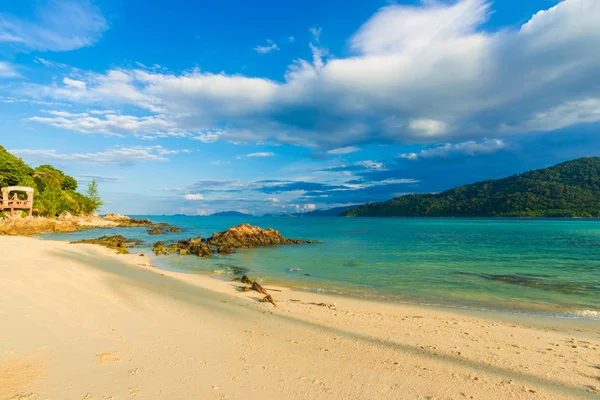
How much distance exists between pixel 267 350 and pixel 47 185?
92919 mm

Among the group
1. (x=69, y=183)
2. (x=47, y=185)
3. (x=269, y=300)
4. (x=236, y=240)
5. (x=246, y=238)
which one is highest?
(x=69, y=183)

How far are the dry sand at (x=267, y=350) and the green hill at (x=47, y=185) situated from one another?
63.6 m

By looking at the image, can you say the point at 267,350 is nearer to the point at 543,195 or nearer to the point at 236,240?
the point at 236,240

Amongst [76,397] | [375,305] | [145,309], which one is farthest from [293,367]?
[375,305]

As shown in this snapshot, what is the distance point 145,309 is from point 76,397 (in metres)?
5.44

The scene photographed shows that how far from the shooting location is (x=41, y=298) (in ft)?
31.6

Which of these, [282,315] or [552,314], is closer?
[282,315]

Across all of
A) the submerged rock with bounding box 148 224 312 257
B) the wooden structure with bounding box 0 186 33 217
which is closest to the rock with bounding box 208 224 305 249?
the submerged rock with bounding box 148 224 312 257

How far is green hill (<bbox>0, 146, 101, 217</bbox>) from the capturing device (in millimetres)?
57094

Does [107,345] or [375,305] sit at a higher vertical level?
[107,345]

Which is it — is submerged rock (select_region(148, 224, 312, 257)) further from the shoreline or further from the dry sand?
the dry sand

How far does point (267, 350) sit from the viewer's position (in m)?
6.95

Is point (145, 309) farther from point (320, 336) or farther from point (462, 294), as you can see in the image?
point (462, 294)

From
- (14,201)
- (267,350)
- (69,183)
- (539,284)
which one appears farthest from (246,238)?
(69,183)
